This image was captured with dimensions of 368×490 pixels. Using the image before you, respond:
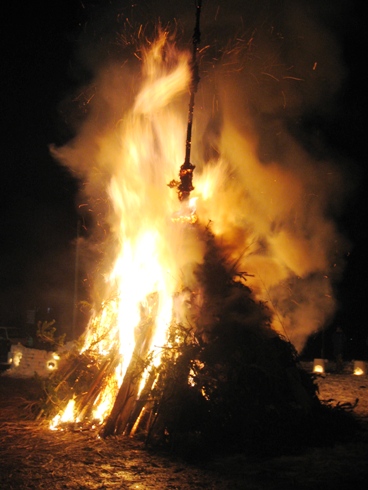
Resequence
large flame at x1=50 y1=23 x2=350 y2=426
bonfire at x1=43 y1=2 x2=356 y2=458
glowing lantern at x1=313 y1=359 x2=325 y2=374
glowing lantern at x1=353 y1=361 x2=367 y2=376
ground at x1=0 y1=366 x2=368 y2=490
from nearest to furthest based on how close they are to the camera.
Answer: ground at x1=0 y1=366 x2=368 y2=490 < bonfire at x1=43 y1=2 x2=356 y2=458 < large flame at x1=50 y1=23 x2=350 y2=426 < glowing lantern at x1=353 y1=361 x2=367 y2=376 < glowing lantern at x1=313 y1=359 x2=325 y2=374

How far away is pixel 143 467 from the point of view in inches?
213

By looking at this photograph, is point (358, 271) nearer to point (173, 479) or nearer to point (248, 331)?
point (248, 331)

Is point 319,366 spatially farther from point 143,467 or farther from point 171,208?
point 143,467

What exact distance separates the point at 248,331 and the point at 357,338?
1702 cm

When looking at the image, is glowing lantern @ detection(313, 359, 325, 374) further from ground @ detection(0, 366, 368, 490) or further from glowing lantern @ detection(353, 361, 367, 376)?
ground @ detection(0, 366, 368, 490)

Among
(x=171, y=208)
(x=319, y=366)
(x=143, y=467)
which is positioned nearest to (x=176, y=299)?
(x=171, y=208)

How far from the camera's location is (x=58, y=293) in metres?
34.8

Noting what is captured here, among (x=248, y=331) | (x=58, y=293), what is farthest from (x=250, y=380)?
(x=58, y=293)

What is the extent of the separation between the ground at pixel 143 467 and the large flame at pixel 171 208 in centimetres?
123

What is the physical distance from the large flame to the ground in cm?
123

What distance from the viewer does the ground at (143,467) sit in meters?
4.82

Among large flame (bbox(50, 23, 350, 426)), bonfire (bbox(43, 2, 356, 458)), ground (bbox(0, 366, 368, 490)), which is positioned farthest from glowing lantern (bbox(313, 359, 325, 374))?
ground (bbox(0, 366, 368, 490))

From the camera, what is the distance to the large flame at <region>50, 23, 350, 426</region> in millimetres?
8148

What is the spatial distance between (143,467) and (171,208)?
4.69 meters
